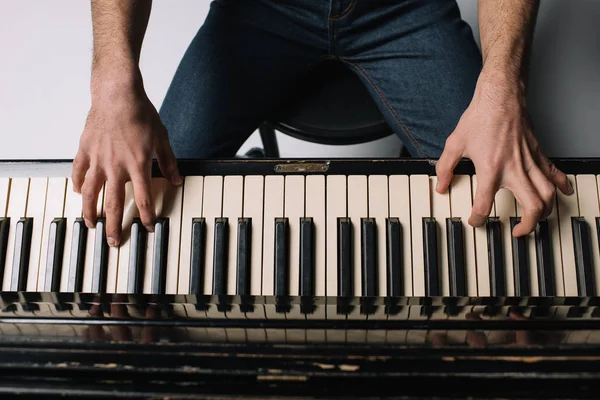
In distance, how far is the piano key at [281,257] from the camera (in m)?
0.83

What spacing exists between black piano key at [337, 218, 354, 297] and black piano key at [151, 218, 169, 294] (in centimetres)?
31

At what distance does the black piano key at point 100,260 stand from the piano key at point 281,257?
306mm

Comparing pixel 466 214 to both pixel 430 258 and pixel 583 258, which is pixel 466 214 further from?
pixel 583 258

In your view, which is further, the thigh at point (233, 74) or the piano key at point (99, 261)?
the thigh at point (233, 74)

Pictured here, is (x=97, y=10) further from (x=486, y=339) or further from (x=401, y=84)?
(x=486, y=339)

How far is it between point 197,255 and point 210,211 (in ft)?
0.27

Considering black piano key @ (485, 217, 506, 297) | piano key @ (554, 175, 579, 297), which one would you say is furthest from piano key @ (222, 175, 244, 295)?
piano key @ (554, 175, 579, 297)

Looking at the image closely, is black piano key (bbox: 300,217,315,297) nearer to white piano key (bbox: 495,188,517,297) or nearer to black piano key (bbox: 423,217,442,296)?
black piano key (bbox: 423,217,442,296)

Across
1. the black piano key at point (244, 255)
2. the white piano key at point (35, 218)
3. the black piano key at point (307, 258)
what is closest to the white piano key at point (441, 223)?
the black piano key at point (307, 258)

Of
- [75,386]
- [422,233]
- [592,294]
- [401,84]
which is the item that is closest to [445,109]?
[401,84]

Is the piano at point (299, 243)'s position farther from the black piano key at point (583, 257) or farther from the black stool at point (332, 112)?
the black stool at point (332, 112)

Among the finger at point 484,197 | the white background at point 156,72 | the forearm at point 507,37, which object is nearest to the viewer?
the finger at point 484,197

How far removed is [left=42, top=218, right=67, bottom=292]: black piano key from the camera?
2.77 ft

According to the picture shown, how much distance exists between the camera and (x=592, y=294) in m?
0.82
